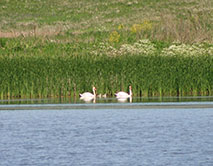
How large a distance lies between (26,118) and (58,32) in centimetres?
3591

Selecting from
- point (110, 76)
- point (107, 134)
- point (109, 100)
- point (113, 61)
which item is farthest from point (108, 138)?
point (113, 61)

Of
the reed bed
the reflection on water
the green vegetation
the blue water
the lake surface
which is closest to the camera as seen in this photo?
the blue water

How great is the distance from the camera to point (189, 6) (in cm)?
8719

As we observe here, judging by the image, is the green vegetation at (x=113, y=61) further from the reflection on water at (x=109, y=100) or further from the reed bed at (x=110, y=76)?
the reflection on water at (x=109, y=100)

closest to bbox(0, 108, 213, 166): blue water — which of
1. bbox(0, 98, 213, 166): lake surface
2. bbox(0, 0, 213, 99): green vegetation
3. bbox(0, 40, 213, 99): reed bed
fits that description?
bbox(0, 98, 213, 166): lake surface

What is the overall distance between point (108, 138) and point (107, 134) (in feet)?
3.24

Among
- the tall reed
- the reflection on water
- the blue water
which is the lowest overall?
the blue water

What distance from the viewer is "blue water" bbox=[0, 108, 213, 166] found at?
19.1 meters

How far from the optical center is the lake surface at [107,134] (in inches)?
756

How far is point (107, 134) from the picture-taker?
2381 centimetres

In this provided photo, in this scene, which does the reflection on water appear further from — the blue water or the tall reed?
the blue water

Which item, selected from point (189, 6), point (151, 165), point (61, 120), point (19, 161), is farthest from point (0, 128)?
point (189, 6)

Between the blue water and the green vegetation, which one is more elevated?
Result: the green vegetation

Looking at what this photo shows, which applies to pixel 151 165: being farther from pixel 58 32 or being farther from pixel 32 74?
pixel 58 32
